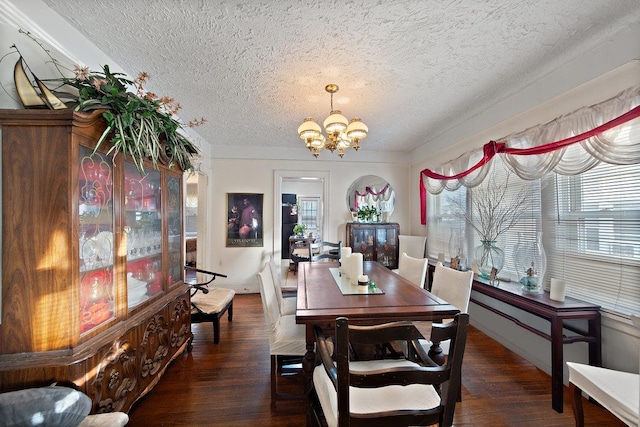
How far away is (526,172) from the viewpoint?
2361 millimetres

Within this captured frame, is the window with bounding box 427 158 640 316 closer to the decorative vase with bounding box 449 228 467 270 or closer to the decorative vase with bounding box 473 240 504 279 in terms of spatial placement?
the decorative vase with bounding box 473 240 504 279

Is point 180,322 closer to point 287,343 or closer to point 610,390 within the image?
point 287,343

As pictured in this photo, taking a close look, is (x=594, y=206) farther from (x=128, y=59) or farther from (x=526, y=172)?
(x=128, y=59)

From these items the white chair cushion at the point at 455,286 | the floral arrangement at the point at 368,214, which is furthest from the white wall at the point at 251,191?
the white chair cushion at the point at 455,286

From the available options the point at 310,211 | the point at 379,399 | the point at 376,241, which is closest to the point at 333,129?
the point at 379,399

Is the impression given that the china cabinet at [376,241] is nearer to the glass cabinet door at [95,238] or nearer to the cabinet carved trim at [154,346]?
the cabinet carved trim at [154,346]

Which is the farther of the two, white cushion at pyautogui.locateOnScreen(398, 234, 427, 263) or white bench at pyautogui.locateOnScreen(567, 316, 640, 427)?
white cushion at pyautogui.locateOnScreen(398, 234, 427, 263)

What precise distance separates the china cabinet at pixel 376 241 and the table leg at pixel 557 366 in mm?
2739

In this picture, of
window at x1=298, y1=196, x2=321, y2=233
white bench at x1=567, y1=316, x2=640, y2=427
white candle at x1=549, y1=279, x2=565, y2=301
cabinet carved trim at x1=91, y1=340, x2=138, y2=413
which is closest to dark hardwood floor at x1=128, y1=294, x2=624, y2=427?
cabinet carved trim at x1=91, y1=340, x2=138, y2=413

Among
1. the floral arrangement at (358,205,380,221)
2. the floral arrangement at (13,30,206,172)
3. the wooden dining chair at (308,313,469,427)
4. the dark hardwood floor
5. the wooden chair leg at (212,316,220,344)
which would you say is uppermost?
the floral arrangement at (13,30,206,172)

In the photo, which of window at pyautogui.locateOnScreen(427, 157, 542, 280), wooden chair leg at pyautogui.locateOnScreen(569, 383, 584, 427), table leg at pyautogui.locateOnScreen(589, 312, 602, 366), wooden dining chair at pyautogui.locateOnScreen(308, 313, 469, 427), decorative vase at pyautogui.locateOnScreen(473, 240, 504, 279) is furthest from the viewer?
decorative vase at pyautogui.locateOnScreen(473, 240, 504, 279)

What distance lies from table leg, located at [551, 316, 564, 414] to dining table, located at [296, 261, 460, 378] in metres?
0.82

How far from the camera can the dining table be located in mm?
1616

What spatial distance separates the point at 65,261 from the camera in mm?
1271
